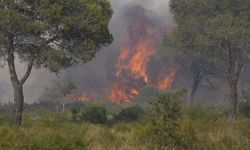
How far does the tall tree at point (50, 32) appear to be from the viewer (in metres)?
25.8

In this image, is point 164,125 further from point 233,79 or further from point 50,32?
point 233,79

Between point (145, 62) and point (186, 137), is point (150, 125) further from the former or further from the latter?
point (145, 62)

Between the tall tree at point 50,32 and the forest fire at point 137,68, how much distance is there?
239 ft

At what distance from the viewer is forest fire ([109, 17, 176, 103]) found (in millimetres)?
105500

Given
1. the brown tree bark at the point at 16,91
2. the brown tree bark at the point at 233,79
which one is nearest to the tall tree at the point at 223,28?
the brown tree bark at the point at 233,79

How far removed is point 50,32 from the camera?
27.6 m

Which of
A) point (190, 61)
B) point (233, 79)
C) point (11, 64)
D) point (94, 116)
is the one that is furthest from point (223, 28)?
point (190, 61)

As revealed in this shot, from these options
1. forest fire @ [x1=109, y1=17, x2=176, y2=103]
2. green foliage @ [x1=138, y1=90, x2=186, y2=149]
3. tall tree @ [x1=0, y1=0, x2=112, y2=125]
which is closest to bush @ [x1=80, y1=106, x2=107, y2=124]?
tall tree @ [x1=0, y1=0, x2=112, y2=125]

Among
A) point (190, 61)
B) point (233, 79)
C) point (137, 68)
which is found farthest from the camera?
point (137, 68)

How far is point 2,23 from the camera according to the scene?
2544cm

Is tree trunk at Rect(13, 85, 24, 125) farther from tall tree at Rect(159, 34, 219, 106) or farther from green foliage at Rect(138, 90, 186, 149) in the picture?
tall tree at Rect(159, 34, 219, 106)

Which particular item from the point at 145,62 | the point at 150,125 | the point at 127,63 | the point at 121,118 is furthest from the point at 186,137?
the point at 127,63

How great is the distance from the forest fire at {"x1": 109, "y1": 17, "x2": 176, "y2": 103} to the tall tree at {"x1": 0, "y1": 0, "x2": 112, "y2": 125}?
72848mm

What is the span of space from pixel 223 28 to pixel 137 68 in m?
67.8
